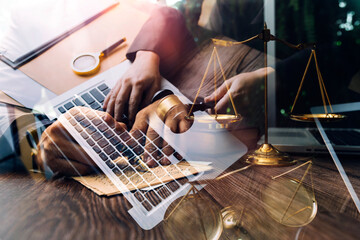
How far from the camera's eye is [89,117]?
0.60 m

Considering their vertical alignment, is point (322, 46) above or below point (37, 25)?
below

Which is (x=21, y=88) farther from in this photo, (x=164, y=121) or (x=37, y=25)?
(x=164, y=121)

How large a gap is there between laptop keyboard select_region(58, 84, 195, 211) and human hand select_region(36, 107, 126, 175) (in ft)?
0.09

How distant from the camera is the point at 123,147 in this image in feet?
1.92

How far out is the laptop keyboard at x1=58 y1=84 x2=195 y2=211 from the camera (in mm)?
553

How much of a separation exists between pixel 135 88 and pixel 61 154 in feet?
0.75

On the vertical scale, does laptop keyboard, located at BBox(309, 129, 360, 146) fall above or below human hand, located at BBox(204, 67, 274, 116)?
below

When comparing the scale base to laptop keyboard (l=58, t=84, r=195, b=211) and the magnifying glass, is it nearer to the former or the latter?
laptop keyboard (l=58, t=84, r=195, b=211)

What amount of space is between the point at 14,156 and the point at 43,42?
28 cm

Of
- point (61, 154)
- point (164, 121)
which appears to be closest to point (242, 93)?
point (164, 121)

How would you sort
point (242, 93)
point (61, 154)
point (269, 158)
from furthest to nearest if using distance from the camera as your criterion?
point (242, 93)
point (61, 154)
point (269, 158)

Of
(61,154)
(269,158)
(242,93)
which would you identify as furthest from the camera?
(242,93)

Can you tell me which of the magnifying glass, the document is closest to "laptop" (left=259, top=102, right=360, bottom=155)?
the magnifying glass

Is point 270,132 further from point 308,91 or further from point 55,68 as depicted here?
point 55,68
